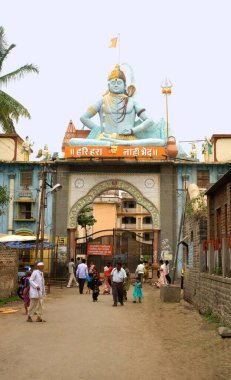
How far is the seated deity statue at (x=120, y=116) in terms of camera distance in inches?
1316

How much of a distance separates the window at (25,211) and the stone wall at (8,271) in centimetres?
1337

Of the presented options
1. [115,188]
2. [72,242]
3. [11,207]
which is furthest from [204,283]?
[11,207]

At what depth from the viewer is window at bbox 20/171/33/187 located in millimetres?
32906

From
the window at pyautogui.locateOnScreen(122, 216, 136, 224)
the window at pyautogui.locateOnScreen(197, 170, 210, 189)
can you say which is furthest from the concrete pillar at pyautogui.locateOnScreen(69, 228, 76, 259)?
the window at pyautogui.locateOnScreen(122, 216, 136, 224)

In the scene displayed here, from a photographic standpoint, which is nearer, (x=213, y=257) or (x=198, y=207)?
(x=213, y=257)

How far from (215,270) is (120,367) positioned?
7462 mm

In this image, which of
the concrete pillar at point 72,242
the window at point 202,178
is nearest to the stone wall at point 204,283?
the window at point 202,178

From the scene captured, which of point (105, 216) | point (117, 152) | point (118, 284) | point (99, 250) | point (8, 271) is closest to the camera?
point (118, 284)

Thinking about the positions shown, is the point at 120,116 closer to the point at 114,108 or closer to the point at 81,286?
the point at 114,108

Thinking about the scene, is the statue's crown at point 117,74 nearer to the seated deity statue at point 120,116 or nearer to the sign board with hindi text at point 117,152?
the seated deity statue at point 120,116

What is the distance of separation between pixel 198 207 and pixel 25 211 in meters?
16.4

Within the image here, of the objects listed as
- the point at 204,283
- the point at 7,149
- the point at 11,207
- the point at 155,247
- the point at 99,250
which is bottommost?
the point at 204,283

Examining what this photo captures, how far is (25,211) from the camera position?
3278 cm

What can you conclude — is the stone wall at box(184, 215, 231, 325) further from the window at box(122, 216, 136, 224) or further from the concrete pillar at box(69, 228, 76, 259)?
the window at box(122, 216, 136, 224)
